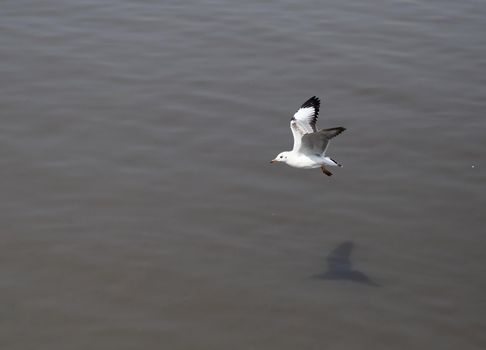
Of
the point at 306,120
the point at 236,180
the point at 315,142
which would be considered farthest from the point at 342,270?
the point at 236,180

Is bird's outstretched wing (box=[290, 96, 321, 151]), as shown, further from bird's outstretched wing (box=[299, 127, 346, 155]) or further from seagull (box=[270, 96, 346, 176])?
bird's outstretched wing (box=[299, 127, 346, 155])

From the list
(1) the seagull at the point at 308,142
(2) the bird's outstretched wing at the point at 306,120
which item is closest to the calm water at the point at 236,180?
(1) the seagull at the point at 308,142

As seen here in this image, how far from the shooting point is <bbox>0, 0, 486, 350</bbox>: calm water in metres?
10.3

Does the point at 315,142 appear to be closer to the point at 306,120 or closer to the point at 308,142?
the point at 308,142

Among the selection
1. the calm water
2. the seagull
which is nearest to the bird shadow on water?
the calm water

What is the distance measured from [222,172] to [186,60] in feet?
12.0

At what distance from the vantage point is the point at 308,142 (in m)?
11.1

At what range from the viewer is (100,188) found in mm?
12398

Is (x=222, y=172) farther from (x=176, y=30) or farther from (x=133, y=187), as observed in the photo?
(x=176, y=30)

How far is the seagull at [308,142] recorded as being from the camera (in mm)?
11094

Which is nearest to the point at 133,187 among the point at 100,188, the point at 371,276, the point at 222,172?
the point at 100,188

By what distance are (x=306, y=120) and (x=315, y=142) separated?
50cm

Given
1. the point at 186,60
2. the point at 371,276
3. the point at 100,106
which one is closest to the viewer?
the point at 371,276

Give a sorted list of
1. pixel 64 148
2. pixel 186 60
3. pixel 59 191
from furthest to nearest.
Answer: pixel 186 60
pixel 64 148
pixel 59 191
